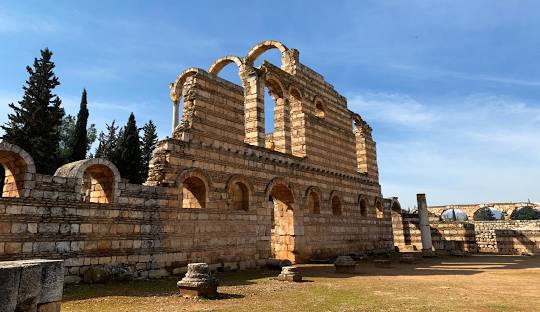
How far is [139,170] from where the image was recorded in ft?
102

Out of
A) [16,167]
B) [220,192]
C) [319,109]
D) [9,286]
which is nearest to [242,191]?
[220,192]

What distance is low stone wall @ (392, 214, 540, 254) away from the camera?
79.8 ft

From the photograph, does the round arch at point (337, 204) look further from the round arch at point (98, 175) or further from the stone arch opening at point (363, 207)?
the round arch at point (98, 175)

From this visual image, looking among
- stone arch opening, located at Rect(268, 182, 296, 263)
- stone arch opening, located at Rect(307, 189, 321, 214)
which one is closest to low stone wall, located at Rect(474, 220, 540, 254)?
stone arch opening, located at Rect(307, 189, 321, 214)

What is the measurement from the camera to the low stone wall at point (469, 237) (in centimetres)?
2433

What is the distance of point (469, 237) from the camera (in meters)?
25.3

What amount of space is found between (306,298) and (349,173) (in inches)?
515

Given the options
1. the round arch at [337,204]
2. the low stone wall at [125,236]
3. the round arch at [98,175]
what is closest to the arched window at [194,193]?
the low stone wall at [125,236]

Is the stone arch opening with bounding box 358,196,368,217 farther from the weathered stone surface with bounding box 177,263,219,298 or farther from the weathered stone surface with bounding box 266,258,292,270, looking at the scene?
the weathered stone surface with bounding box 177,263,219,298

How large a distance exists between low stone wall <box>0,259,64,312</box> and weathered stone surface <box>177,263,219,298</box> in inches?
140

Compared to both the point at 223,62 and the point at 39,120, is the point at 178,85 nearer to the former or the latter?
the point at 223,62

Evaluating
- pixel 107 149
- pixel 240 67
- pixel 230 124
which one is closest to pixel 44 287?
pixel 230 124

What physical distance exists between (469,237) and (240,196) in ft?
→ 62.5

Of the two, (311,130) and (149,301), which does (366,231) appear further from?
(149,301)
